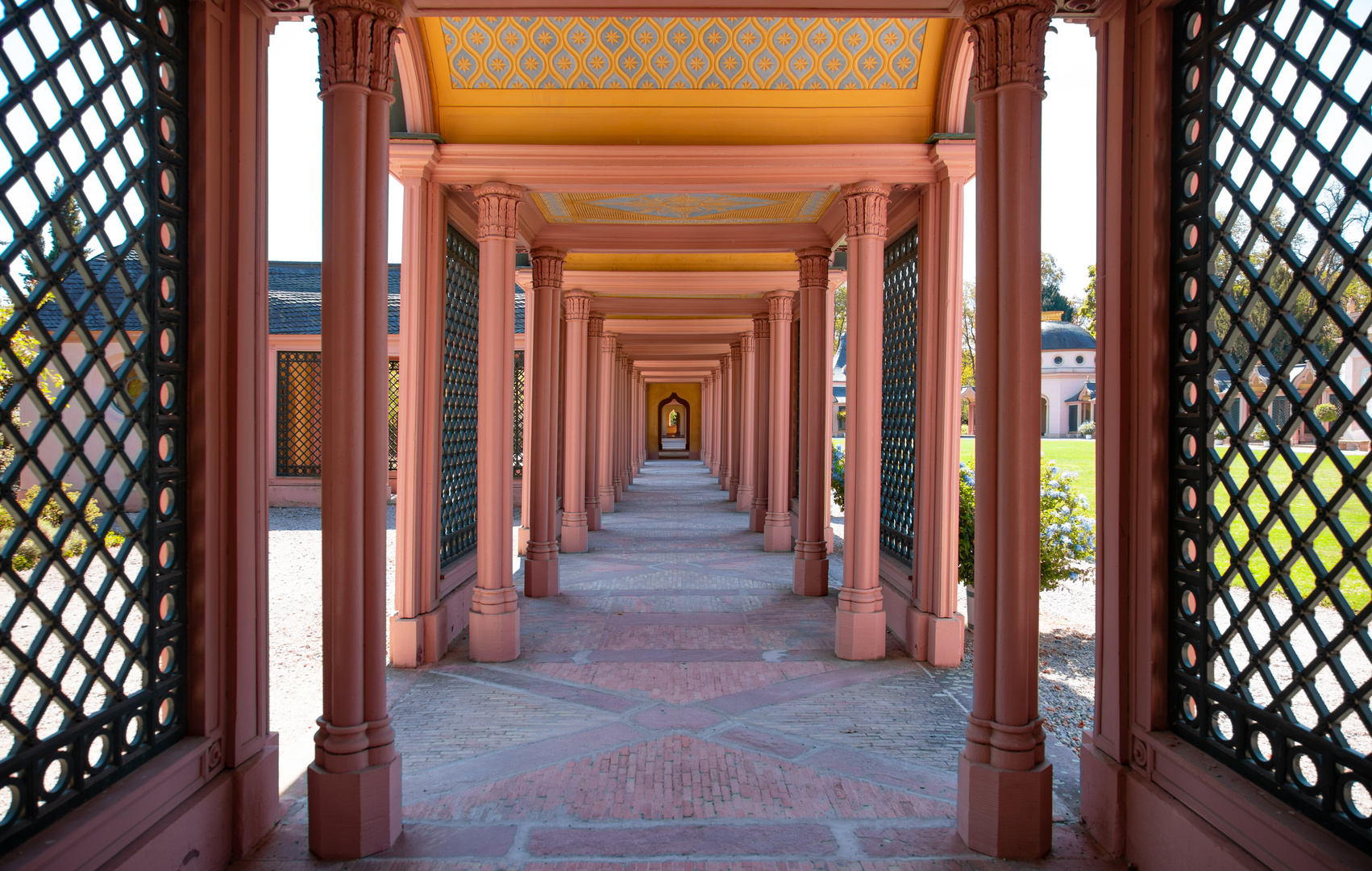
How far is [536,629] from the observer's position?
7.50m

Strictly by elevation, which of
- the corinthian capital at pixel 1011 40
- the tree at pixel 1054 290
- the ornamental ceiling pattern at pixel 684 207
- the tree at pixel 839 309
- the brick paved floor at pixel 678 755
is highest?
the tree at pixel 1054 290

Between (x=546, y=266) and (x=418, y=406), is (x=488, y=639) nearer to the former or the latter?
(x=418, y=406)

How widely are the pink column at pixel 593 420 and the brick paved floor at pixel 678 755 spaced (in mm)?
5900

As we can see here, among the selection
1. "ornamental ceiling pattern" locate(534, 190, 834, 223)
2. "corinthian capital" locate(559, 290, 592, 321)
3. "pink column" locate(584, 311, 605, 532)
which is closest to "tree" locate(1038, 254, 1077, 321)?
"pink column" locate(584, 311, 605, 532)

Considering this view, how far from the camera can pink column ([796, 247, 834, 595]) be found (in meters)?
8.87

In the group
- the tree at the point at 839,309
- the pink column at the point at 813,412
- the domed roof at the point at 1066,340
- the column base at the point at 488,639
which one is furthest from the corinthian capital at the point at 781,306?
the domed roof at the point at 1066,340

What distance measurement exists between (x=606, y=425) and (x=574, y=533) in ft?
14.9

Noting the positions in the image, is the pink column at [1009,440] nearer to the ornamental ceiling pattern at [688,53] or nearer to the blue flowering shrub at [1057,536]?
the ornamental ceiling pattern at [688,53]

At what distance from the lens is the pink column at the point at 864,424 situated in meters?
6.46

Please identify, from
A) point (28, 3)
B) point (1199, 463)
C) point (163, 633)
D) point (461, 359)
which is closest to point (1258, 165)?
point (1199, 463)

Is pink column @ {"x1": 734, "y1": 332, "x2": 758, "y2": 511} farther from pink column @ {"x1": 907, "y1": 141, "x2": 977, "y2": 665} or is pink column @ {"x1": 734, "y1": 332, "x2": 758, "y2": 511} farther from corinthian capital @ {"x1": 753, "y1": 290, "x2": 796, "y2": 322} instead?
pink column @ {"x1": 907, "y1": 141, "x2": 977, "y2": 665}

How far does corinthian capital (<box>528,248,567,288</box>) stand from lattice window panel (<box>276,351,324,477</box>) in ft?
35.0

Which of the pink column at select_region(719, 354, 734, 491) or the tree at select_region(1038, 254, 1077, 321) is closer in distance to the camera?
the pink column at select_region(719, 354, 734, 491)

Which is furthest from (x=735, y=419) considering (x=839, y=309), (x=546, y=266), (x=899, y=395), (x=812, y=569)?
(x=839, y=309)
